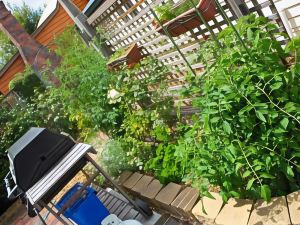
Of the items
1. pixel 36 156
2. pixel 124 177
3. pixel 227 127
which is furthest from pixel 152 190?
pixel 227 127

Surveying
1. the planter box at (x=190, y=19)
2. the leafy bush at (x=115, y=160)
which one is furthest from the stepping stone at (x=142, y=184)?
the planter box at (x=190, y=19)

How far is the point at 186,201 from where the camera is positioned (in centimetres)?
319

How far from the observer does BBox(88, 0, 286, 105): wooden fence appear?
9.70ft

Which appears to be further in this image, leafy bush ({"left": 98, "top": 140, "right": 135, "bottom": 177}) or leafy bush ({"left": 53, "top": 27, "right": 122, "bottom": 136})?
leafy bush ({"left": 53, "top": 27, "right": 122, "bottom": 136})

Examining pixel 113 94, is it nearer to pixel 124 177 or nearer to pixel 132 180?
pixel 124 177

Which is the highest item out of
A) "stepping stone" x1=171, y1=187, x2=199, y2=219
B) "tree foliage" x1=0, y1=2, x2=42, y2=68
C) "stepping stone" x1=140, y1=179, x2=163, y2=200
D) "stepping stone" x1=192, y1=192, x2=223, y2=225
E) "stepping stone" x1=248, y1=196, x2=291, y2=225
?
"tree foliage" x1=0, y1=2, x2=42, y2=68

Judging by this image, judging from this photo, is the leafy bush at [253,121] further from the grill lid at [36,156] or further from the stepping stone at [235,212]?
the grill lid at [36,156]

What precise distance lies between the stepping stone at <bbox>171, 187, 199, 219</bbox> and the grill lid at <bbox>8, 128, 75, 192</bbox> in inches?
54.4

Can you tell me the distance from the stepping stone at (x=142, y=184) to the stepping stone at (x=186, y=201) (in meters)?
0.80

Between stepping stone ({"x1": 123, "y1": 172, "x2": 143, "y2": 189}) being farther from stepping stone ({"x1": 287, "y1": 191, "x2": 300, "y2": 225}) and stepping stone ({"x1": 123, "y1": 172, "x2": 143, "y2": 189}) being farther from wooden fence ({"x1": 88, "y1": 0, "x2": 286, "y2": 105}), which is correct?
stepping stone ({"x1": 287, "y1": 191, "x2": 300, "y2": 225})

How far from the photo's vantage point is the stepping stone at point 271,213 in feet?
7.25

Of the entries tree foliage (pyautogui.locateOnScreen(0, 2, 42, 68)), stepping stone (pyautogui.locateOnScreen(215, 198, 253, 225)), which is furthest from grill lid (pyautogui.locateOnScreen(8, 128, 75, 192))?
tree foliage (pyautogui.locateOnScreen(0, 2, 42, 68))

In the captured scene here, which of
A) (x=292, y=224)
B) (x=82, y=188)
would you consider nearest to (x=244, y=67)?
(x=292, y=224)

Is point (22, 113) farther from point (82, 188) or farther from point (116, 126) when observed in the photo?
point (82, 188)
